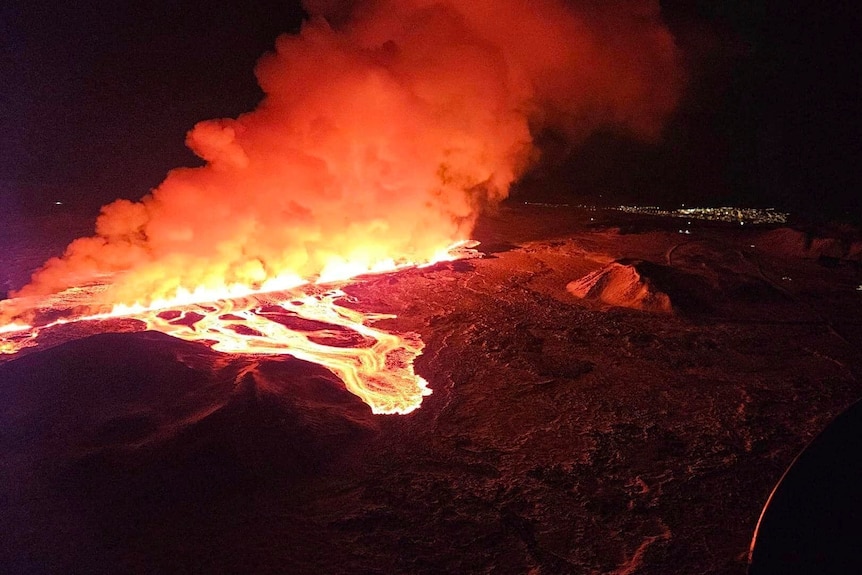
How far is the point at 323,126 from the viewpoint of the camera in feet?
38.5

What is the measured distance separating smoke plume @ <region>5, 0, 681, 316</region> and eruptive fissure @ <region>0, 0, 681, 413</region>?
0.03 m

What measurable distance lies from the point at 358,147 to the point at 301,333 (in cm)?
519

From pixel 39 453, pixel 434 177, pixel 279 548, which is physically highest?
pixel 434 177

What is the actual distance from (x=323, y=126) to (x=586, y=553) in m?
9.91

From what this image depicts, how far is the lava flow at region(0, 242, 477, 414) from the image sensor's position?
23.1 ft

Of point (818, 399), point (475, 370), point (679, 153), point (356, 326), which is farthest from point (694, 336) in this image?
point (679, 153)

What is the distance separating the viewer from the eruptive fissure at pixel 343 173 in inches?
374

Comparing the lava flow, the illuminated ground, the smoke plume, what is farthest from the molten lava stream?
the smoke plume

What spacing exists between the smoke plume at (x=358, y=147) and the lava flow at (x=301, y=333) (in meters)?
0.70

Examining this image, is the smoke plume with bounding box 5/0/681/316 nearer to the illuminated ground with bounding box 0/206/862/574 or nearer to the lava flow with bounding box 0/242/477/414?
the lava flow with bounding box 0/242/477/414

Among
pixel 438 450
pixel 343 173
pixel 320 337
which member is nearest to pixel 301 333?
pixel 320 337

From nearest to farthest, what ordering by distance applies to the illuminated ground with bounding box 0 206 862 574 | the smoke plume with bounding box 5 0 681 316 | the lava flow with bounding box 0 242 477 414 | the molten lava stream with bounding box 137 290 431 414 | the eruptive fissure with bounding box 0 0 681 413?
1. the illuminated ground with bounding box 0 206 862 574
2. the molten lava stream with bounding box 137 290 431 414
3. the lava flow with bounding box 0 242 477 414
4. the eruptive fissure with bounding box 0 0 681 413
5. the smoke plume with bounding box 5 0 681 316

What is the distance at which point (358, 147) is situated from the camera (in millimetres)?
12195

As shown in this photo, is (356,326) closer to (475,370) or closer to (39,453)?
(475,370)
